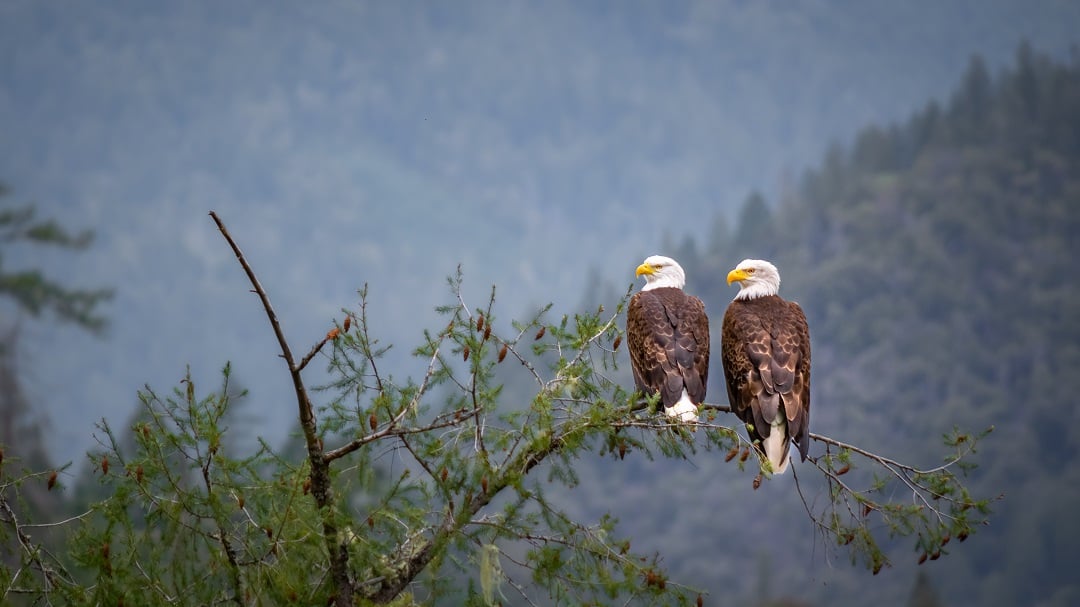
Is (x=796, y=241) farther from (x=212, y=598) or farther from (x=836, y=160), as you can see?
Answer: (x=212, y=598)

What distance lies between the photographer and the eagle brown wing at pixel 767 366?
729cm

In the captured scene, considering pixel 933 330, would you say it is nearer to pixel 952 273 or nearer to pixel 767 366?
pixel 952 273

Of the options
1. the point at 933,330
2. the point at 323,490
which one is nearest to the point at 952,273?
the point at 933,330

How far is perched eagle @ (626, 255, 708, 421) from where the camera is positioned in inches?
295

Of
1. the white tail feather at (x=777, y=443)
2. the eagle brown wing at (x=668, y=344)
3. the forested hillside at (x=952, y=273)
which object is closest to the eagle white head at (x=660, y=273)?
the eagle brown wing at (x=668, y=344)

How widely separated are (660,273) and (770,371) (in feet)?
6.26

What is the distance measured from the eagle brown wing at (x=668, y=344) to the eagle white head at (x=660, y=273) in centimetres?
50

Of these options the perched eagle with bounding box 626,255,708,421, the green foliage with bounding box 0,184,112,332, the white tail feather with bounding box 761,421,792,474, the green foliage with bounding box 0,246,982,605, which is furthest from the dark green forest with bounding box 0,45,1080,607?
the green foliage with bounding box 0,246,982,605

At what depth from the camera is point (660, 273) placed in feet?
30.1

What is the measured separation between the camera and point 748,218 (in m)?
136

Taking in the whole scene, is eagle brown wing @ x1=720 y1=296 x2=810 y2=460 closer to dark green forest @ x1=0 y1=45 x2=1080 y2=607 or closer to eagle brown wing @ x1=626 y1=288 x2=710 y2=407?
eagle brown wing @ x1=626 y1=288 x2=710 y2=407

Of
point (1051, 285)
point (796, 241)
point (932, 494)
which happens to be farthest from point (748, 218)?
point (932, 494)

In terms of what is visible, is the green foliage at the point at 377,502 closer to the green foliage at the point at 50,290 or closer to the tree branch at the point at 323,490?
the tree branch at the point at 323,490

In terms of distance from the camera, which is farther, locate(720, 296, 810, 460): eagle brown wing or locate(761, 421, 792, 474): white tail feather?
locate(720, 296, 810, 460): eagle brown wing
